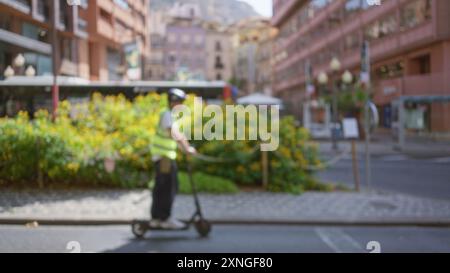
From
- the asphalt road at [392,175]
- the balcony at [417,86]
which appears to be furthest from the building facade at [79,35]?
the asphalt road at [392,175]

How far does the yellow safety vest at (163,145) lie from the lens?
4.38m

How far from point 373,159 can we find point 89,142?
10609mm

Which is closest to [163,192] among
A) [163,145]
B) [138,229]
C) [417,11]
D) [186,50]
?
[138,229]

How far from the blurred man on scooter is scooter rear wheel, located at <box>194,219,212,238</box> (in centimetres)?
17

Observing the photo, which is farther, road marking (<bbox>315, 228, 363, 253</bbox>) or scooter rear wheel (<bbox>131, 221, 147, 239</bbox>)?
scooter rear wheel (<bbox>131, 221, 147, 239</bbox>)

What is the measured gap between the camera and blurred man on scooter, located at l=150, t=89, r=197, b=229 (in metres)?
4.38

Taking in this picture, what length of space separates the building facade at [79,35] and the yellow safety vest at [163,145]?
114cm

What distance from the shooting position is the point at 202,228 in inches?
178

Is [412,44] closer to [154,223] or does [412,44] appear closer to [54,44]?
[54,44]

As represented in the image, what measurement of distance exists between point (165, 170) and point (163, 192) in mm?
232

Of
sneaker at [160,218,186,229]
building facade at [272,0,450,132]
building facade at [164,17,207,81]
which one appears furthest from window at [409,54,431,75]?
sneaker at [160,218,186,229]

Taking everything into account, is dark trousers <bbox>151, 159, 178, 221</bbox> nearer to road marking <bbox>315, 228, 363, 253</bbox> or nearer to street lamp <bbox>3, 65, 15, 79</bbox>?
road marking <bbox>315, 228, 363, 253</bbox>

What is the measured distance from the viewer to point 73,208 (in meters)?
4.35

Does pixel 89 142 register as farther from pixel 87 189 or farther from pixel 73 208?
pixel 73 208
